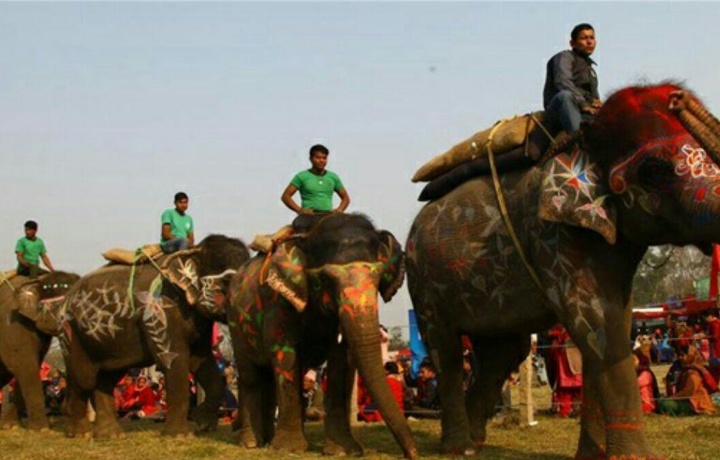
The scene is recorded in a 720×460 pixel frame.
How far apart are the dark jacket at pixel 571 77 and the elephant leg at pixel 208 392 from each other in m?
6.15

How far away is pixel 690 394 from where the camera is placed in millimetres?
14094

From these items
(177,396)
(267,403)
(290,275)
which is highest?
(290,275)

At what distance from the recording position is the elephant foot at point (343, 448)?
9898 millimetres

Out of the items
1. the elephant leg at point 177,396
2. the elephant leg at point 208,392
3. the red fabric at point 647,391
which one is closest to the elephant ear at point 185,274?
the elephant leg at point 177,396

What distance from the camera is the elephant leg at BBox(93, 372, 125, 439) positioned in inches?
523

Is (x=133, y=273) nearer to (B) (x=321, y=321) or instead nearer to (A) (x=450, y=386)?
(B) (x=321, y=321)

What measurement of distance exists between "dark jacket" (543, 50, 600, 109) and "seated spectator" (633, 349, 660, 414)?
5672 mm

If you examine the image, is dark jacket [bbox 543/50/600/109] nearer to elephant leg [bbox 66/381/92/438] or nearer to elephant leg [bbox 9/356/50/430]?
elephant leg [bbox 66/381/92/438]

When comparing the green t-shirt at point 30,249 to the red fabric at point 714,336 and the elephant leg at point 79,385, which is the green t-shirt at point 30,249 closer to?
the elephant leg at point 79,385

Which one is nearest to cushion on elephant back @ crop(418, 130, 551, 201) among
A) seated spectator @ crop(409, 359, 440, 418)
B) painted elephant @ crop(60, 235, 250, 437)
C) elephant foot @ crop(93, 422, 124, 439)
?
painted elephant @ crop(60, 235, 250, 437)

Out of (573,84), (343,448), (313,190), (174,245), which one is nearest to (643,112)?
(573,84)

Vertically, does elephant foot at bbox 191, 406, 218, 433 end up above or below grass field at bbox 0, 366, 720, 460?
above

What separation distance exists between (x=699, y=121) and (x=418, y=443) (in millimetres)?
5011

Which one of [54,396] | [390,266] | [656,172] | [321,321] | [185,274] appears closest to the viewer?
[656,172]
